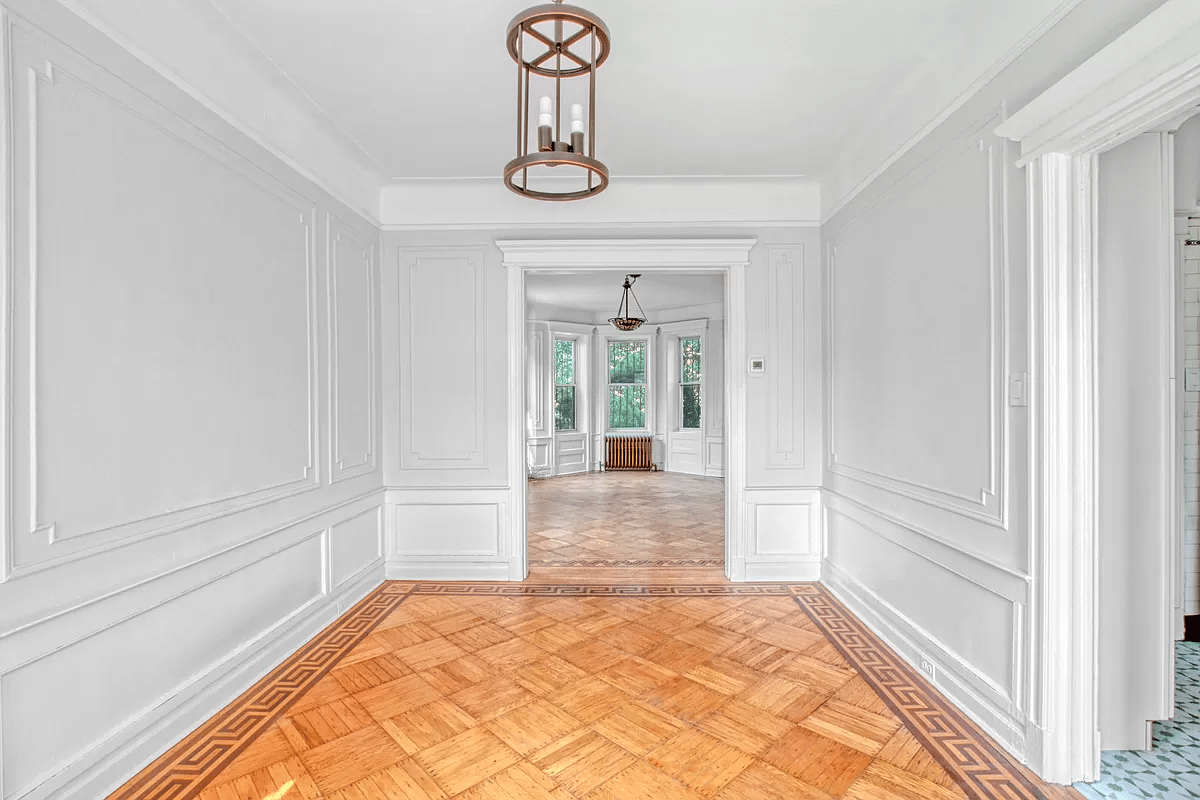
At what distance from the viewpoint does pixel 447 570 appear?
4.19 meters

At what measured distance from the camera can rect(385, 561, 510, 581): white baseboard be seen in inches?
165

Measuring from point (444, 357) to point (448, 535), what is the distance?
126cm

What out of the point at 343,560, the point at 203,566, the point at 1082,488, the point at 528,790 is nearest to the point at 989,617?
the point at 1082,488

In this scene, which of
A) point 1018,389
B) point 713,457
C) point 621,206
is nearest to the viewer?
point 1018,389

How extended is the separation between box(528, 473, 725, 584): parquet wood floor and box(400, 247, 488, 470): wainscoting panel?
1.15 meters

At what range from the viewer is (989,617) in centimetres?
231

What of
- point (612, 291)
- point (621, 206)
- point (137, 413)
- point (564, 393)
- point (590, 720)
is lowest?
point (590, 720)

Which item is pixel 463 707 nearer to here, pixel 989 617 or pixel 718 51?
pixel 989 617

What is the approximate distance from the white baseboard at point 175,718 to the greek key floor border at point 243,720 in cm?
3

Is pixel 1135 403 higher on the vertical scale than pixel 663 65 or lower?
lower

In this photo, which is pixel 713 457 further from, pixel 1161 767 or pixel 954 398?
pixel 1161 767

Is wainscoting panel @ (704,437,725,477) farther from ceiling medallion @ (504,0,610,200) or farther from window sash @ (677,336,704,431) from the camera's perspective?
ceiling medallion @ (504,0,610,200)

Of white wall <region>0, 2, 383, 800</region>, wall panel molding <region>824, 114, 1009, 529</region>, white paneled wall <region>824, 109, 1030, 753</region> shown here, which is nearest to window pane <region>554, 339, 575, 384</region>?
white paneled wall <region>824, 109, 1030, 753</region>

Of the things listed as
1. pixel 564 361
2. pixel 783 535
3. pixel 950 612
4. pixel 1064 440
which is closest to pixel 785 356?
pixel 783 535
